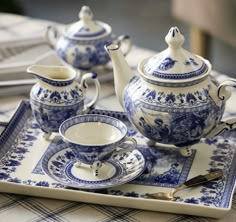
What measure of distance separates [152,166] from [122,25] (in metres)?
2.40

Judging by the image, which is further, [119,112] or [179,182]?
[119,112]

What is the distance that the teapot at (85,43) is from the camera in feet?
4.66

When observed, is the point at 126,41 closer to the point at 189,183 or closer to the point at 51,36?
the point at 51,36

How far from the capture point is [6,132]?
3.85 ft

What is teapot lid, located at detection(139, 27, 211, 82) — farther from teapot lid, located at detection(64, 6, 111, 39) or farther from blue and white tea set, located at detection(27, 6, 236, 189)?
teapot lid, located at detection(64, 6, 111, 39)

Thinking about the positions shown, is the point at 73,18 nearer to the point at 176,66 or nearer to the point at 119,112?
the point at 119,112

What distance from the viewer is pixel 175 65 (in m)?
1.05

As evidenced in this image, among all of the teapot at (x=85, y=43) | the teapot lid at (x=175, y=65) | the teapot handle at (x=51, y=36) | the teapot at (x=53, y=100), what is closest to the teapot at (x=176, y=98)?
the teapot lid at (x=175, y=65)

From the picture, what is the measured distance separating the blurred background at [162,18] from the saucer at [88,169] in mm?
1552

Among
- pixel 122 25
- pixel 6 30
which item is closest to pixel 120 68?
pixel 6 30

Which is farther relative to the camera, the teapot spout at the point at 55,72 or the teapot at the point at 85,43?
the teapot at the point at 85,43

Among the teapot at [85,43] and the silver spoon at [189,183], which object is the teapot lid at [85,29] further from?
the silver spoon at [189,183]

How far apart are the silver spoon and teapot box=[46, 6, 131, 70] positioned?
1.60 feet

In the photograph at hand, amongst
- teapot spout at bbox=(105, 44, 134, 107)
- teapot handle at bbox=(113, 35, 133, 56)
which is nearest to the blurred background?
teapot handle at bbox=(113, 35, 133, 56)
